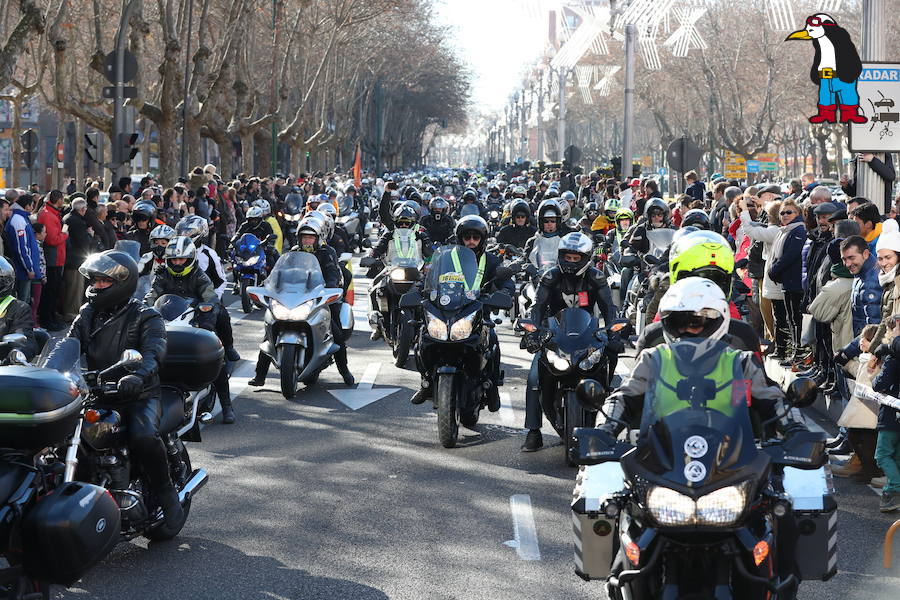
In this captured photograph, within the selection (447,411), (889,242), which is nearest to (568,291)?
(447,411)

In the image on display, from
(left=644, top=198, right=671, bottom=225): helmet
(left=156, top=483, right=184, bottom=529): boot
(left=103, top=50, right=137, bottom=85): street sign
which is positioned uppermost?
(left=103, top=50, right=137, bottom=85): street sign

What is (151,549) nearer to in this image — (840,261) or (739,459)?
(739,459)

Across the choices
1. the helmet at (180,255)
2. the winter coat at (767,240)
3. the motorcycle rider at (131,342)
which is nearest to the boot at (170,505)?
the motorcycle rider at (131,342)

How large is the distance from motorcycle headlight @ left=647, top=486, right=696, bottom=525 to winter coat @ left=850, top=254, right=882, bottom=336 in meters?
6.51

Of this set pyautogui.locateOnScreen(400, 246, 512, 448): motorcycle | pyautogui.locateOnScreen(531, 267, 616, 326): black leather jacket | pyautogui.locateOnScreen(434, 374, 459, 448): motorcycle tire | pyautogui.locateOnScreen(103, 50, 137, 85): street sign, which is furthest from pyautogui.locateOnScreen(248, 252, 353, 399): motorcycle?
pyautogui.locateOnScreen(103, 50, 137, 85): street sign

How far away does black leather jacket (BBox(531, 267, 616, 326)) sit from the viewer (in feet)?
33.1

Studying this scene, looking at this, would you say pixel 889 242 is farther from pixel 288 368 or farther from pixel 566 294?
pixel 288 368

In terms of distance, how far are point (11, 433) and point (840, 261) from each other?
8.48 metres

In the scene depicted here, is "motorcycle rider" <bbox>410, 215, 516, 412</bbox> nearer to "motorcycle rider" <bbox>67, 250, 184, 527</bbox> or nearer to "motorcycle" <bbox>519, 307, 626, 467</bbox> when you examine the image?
"motorcycle" <bbox>519, 307, 626, 467</bbox>

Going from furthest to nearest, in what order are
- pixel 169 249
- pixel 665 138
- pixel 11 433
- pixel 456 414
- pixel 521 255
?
pixel 665 138, pixel 521 255, pixel 169 249, pixel 456 414, pixel 11 433

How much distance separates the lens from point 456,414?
33.7 ft

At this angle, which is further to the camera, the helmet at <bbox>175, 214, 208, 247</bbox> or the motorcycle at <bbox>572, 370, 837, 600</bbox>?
the helmet at <bbox>175, 214, 208, 247</bbox>

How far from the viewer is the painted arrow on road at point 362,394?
12.5 meters

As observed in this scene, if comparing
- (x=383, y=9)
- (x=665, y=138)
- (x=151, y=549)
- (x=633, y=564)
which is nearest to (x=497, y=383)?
(x=151, y=549)
